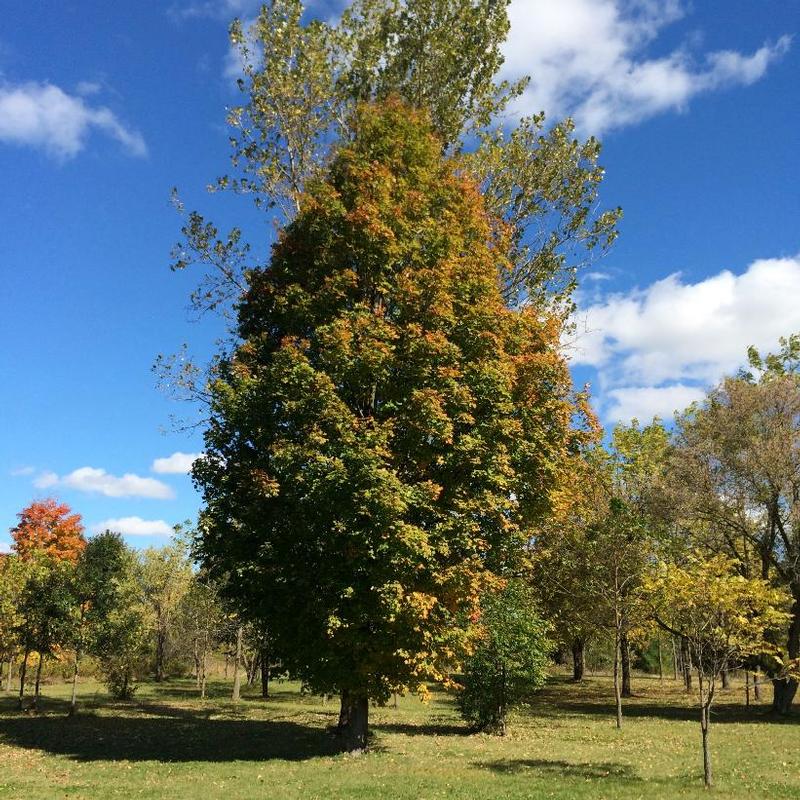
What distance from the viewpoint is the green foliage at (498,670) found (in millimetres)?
22906

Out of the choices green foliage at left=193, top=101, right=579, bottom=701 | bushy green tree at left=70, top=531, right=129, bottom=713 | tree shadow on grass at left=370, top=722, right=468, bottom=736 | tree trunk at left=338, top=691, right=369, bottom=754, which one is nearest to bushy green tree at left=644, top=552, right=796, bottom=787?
green foliage at left=193, top=101, right=579, bottom=701

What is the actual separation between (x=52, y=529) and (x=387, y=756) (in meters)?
58.0

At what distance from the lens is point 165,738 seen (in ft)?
68.8

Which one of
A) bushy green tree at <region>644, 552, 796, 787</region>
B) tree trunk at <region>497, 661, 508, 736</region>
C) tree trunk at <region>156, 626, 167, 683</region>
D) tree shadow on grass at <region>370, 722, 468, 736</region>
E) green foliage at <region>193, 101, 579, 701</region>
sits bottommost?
tree trunk at <region>156, 626, 167, 683</region>

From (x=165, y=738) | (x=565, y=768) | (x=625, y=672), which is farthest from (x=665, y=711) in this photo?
(x=165, y=738)

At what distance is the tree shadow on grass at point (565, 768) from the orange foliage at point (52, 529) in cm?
5630

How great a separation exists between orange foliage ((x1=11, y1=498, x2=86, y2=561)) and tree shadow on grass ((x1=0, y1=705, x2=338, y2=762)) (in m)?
38.3

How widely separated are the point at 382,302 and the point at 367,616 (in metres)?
8.67

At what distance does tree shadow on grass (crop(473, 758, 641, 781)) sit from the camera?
14.5 metres

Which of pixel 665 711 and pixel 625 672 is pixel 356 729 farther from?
pixel 625 672

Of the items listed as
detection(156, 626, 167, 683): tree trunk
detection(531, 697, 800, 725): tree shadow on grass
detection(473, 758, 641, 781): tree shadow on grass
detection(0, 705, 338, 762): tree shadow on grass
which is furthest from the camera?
detection(156, 626, 167, 683): tree trunk

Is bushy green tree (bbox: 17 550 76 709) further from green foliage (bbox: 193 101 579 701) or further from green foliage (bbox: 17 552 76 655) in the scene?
green foliage (bbox: 193 101 579 701)

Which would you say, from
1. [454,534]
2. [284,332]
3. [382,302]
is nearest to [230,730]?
[454,534]

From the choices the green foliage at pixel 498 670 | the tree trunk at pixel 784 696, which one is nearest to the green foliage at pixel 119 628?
the green foliage at pixel 498 670
